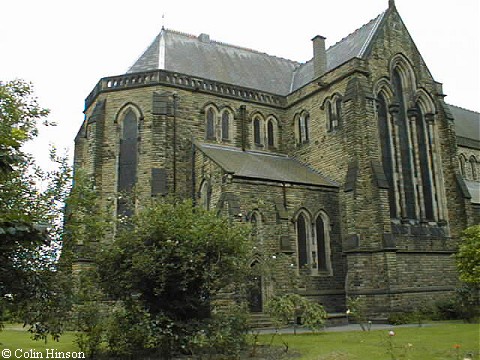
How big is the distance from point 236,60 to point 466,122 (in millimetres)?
21741

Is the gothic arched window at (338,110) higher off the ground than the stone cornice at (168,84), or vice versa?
the stone cornice at (168,84)

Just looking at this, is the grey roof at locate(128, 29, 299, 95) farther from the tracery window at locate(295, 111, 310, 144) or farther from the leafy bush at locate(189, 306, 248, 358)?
the leafy bush at locate(189, 306, 248, 358)

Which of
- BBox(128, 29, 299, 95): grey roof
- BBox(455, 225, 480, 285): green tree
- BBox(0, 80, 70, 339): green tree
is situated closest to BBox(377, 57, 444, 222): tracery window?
BBox(455, 225, 480, 285): green tree

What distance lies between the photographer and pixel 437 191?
87.4 ft

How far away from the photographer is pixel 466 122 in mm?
41312

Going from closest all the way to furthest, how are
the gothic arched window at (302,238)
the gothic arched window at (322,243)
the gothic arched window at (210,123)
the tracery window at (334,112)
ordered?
the gothic arched window at (302,238) < the gothic arched window at (322,243) < the tracery window at (334,112) < the gothic arched window at (210,123)

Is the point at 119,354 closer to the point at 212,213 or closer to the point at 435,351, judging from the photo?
the point at 212,213

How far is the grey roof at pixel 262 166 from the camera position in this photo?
76.2ft

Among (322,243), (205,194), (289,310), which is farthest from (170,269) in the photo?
(322,243)

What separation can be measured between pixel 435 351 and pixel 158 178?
16159 millimetres

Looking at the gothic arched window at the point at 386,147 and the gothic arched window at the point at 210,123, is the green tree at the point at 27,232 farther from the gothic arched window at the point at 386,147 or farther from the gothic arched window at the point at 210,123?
the gothic arched window at the point at 386,147

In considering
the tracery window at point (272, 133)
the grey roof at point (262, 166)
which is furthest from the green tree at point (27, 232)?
the tracery window at point (272, 133)

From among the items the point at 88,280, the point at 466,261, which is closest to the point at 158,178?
the point at 88,280

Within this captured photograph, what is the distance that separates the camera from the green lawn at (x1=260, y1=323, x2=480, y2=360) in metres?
11.6
